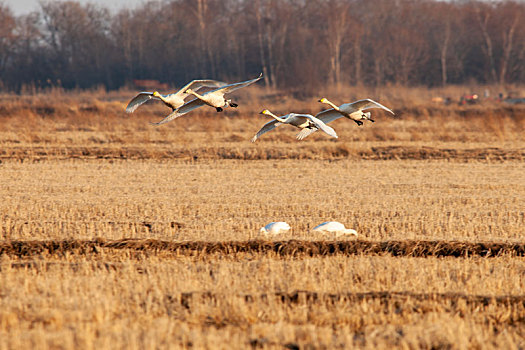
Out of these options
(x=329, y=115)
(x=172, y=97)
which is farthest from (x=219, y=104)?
(x=329, y=115)

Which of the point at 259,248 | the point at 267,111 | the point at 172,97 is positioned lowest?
the point at 259,248

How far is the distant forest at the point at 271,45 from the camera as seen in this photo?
2687 inches

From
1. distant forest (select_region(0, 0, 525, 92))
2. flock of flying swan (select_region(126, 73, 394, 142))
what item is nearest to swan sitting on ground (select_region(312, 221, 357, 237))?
flock of flying swan (select_region(126, 73, 394, 142))

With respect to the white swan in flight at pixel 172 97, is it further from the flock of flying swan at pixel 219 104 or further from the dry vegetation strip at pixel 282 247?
the dry vegetation strip at pixel 282 247

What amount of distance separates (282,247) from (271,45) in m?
61.0

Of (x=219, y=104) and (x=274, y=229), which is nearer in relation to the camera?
(x=274, y=229)

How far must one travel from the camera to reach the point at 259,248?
35.4 feet

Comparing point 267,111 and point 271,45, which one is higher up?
point 271,45

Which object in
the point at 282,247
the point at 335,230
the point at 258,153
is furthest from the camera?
the point at 258,153

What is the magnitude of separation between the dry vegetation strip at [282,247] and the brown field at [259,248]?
0.03 m

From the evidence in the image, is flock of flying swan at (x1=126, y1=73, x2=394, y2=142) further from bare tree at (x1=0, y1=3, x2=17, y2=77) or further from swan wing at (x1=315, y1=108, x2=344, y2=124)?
bare tree at (x1=0, y1=3, x2=17, y2=77)

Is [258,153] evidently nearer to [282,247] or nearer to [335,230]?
[335,230]

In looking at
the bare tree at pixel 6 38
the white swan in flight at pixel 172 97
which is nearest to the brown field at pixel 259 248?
the white swan in flight at pixel 172 97

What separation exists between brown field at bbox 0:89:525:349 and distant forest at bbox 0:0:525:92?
1610 inches
